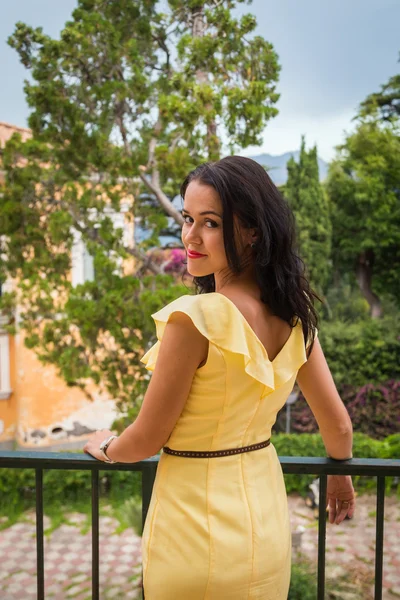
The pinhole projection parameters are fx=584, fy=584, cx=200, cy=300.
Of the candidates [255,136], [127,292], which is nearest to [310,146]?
[255,136]

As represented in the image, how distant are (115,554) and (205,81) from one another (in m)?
4.70

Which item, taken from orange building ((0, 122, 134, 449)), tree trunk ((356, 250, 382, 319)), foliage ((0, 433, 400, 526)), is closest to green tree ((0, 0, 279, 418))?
foliage ((0, 433, 400, 526))

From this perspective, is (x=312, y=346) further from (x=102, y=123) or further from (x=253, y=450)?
(x=102, y=123)

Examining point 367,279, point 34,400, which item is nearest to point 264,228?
point 34,400

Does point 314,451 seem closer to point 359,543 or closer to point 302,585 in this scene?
point 359,543

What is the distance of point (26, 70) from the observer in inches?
216

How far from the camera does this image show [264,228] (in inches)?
37.2

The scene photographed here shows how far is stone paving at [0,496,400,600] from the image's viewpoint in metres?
5.25

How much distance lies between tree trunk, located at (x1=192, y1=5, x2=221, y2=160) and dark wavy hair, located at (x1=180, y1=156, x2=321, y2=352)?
4.02 metres

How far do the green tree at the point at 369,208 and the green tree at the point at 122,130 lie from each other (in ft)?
23.6

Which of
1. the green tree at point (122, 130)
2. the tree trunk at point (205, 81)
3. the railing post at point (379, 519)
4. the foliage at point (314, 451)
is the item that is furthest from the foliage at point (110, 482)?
the railing post at point (379, 519)

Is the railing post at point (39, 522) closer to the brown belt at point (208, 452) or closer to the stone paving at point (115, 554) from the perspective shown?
the brown belt at point (208, 452)

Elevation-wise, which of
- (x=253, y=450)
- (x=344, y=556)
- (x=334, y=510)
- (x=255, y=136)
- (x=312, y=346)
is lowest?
(x=344, y=556)

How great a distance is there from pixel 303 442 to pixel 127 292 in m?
2.90
